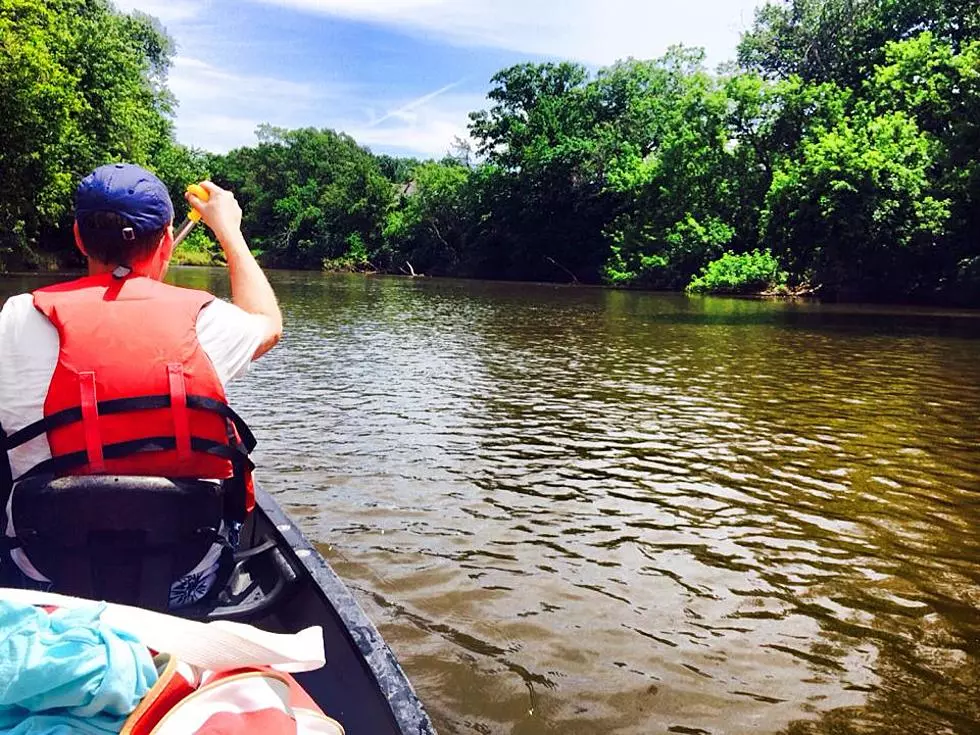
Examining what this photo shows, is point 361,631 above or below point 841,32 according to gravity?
below

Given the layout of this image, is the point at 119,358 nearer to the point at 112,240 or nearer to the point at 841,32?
the point at 112,240

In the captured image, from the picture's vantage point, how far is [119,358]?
2232 millimetres

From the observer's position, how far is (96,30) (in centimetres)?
3503

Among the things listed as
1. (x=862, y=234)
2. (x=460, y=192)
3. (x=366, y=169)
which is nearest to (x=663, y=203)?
(x=862, y=234)

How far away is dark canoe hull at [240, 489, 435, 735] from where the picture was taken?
2.25 meters

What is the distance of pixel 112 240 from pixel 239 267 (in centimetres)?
40

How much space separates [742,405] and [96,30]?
115ft

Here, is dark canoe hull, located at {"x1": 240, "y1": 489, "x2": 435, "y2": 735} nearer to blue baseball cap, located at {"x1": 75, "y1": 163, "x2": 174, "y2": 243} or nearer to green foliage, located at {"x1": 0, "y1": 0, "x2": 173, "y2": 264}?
blue baseball cap, located at {"x1": 75, "y1": 163, "x2": 174, "y2": 243}

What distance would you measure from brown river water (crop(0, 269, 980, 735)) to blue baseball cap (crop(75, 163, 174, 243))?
8.13 ft

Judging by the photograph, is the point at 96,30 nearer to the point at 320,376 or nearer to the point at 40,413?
the point at 320,376

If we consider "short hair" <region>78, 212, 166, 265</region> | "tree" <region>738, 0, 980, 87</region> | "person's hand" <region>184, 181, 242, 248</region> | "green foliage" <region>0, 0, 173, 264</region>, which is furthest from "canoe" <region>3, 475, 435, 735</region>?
"tree" <region>738, 0, 980, 87</region>

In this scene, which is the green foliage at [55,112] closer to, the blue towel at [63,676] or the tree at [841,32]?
the blue towel at [63,676]

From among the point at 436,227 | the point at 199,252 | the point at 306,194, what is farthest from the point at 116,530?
the point at 306,194

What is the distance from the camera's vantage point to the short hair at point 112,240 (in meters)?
2.36
